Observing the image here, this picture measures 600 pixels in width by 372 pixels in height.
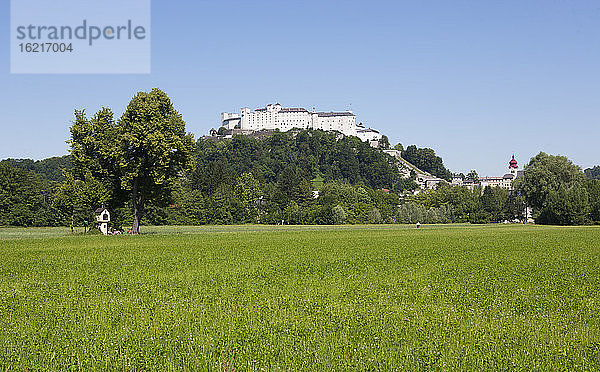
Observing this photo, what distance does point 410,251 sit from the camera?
4050 centimetres

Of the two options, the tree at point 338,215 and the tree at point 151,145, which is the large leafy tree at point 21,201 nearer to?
the tree at point 151,145

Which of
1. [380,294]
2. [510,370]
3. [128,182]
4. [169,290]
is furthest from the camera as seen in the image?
[128,182]

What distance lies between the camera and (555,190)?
426 feet

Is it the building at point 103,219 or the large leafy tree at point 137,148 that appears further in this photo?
the building at point 103,219

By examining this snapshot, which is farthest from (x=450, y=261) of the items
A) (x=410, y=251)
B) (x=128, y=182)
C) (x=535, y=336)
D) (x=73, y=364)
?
(x=128, y=182)

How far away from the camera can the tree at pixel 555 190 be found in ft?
393

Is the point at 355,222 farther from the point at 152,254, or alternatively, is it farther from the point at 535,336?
the point at 535,336

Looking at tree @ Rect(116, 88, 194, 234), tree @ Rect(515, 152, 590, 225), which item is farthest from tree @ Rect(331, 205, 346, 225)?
→ tree @ Rect(116, 88, 194, 234)

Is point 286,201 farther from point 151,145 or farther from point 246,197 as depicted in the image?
point 151,145

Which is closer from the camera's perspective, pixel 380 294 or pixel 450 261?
pixel 380 294

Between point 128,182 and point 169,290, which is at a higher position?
point 128,182

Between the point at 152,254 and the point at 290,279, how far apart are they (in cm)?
1601

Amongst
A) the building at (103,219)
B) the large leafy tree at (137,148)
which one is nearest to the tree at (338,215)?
the large leafy tree at (137,148)

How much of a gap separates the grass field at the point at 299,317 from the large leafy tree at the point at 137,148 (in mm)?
32354
